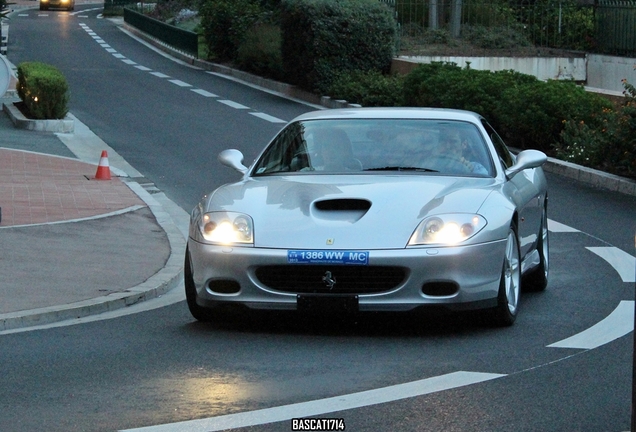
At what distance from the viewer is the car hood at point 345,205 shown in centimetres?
762

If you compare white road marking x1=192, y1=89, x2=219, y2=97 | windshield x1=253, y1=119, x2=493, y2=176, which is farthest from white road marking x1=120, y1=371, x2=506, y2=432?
white road marking x1=192, y1=89, x2=219, y2=97

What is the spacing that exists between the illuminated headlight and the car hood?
50 mm

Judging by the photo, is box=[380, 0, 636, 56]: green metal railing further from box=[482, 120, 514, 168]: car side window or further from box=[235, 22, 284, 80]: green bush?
box=[482, 120, 514, 168]: car side window

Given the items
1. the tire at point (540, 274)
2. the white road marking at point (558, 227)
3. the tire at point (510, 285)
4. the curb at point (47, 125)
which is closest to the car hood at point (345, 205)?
the tire at point (510, 285)

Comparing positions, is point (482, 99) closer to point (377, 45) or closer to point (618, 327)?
point (377, 45)

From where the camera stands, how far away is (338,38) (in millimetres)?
30828

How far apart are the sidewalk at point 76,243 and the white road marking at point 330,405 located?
2.78 meters

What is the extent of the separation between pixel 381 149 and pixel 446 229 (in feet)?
4.32

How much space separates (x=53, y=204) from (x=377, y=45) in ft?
61.4

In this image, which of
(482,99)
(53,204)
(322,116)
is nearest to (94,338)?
(322,116)

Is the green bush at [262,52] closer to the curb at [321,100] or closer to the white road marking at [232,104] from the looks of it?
the curb at [321,100]

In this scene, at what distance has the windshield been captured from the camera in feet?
28.7

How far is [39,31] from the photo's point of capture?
195 ft

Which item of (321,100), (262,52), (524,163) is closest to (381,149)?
(524,163)
